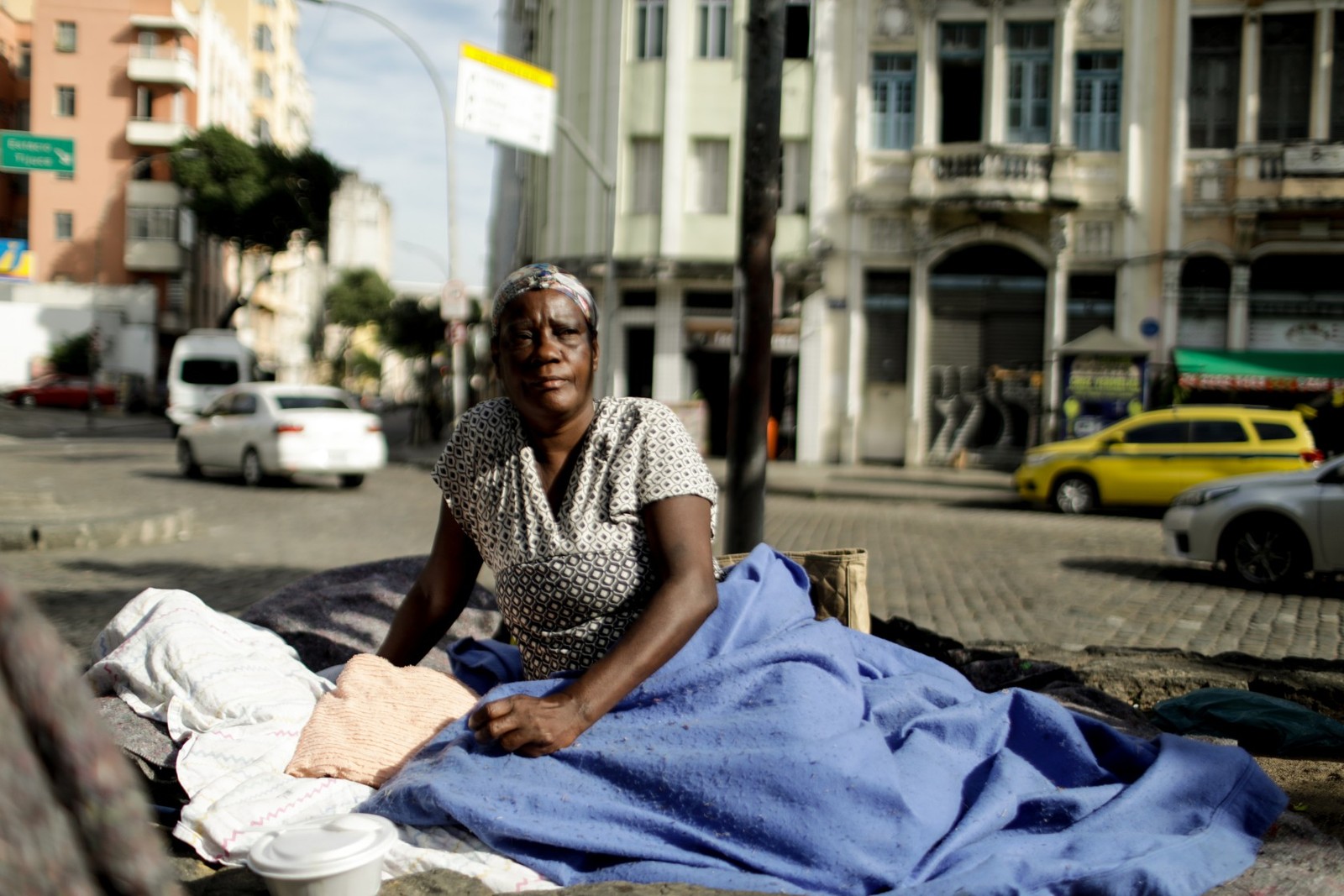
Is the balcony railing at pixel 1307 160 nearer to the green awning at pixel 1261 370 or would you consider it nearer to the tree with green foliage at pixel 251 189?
the green awning at pixel 1261 370

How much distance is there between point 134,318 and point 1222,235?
A: 44.5m

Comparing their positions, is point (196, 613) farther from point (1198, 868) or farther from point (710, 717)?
point (1198, 868)

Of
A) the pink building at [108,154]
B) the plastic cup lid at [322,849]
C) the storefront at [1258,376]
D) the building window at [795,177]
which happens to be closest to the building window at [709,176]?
the building window at [795,177]

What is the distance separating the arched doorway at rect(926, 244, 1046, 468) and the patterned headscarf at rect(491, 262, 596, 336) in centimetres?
2265

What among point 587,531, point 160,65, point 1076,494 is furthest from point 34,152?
point 160,65

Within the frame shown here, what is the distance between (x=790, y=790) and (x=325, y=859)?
3.07ft

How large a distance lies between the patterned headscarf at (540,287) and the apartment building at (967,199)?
68.0 ft

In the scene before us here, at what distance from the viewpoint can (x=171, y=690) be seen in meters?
3.14

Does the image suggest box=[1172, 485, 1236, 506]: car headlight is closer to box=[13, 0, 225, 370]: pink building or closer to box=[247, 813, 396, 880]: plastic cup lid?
box=[247, 813, 396, 880]: plastic cup lid

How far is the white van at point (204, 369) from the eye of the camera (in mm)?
31859

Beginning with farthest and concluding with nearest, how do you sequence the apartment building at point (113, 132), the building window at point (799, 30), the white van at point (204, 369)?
the apartment building at point (113, 132) < the white van at point (204, 369) < the building window at point (799, 30)

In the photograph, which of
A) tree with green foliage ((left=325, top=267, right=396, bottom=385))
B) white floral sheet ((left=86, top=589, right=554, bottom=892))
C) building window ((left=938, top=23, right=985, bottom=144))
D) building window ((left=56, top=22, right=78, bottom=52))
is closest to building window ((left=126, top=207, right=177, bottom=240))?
building window ((left=56, top=22, right=78, bottom=52))

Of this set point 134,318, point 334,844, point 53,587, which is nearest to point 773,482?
point 53,587

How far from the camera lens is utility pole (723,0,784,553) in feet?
20.6
